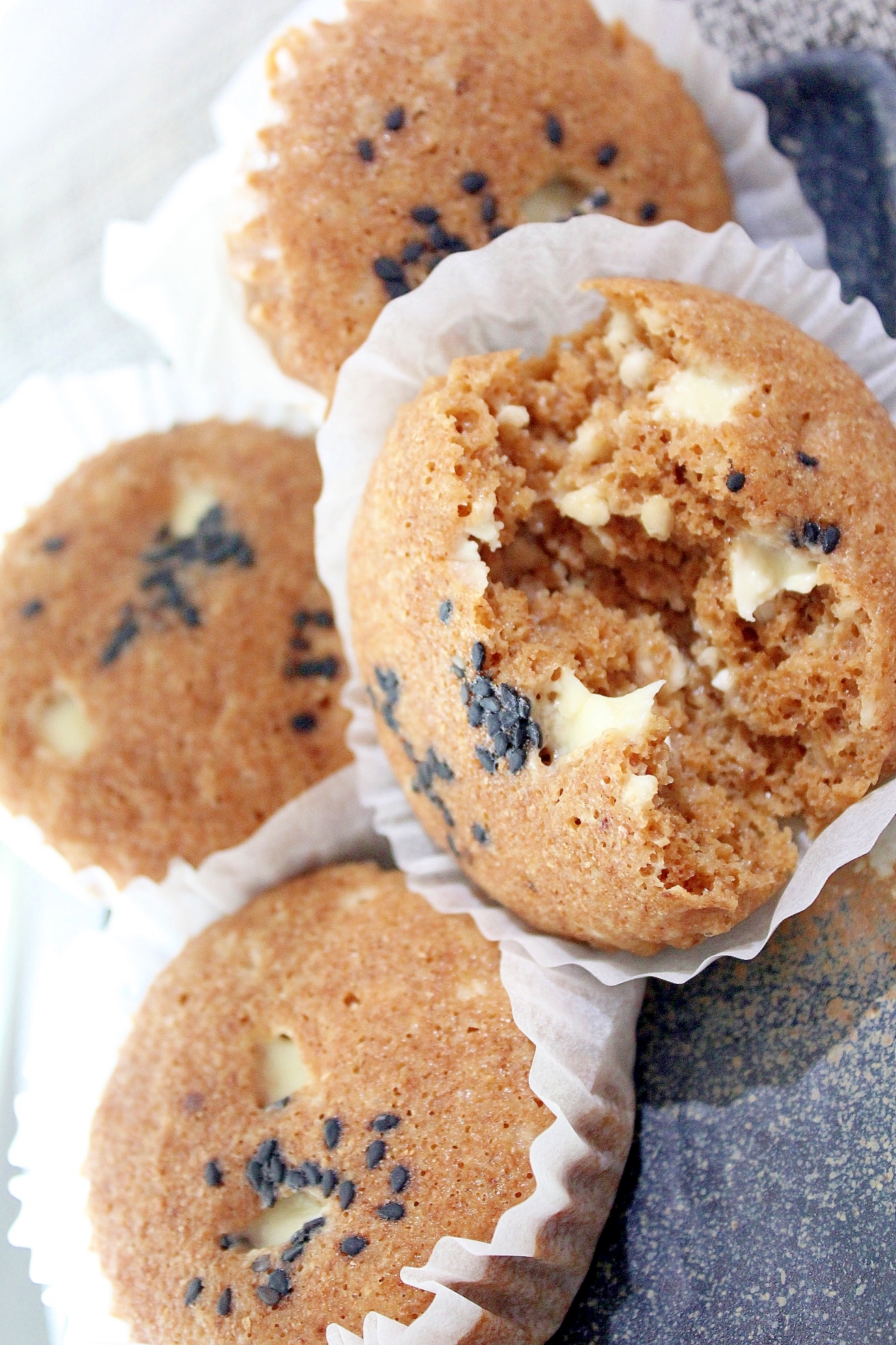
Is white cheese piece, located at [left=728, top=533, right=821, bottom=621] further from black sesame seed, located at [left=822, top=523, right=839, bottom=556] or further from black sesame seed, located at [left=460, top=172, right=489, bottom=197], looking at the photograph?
black sesame seed, located at [left=460, top=172, right=489, bottom=197]

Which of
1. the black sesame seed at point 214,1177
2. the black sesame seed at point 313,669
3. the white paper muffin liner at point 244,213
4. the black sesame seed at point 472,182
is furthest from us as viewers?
the black sesame seed at point 313,669

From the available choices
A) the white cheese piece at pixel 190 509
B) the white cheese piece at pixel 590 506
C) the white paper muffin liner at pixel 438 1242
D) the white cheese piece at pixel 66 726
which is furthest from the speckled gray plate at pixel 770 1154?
the white cheese piece at pixel 190 509

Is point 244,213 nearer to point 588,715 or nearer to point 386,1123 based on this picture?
point 588,715

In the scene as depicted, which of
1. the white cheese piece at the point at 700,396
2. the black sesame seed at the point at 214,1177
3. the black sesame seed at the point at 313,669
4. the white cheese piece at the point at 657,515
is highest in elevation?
the white cheese piece at the point at 700,396

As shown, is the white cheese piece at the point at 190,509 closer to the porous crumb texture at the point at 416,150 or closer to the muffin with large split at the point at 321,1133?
A: the porous crumb texture at the point at 416,150

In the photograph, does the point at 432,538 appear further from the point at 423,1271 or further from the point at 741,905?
the point at 423,1271

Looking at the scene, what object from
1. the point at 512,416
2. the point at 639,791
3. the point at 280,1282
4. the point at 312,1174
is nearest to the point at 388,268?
the point at 512,416

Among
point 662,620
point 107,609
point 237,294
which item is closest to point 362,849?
point 107,609

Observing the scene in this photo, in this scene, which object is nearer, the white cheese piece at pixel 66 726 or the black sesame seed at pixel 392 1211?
the black sesame seed at pixel 392 1211
